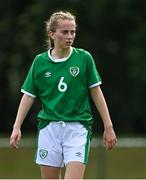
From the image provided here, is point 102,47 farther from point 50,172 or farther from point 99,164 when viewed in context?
point 50,172

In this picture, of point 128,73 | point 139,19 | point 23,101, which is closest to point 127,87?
point 128,73

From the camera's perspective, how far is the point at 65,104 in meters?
6.98

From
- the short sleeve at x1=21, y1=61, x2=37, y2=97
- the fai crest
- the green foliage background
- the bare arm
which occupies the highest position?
the fai crest

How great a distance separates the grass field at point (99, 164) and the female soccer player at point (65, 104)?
5536 mm

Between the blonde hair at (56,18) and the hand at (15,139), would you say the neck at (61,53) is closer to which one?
the blonde hair at (56,18)

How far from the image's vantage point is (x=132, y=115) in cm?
2506

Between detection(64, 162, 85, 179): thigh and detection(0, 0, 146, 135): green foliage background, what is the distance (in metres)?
17.0

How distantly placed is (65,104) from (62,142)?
1.00 feet

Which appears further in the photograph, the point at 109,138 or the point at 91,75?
the point at 91,75

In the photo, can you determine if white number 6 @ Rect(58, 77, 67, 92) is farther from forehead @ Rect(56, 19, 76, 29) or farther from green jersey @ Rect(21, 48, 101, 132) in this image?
forehead @ Rect(56, 19, 76, 29)

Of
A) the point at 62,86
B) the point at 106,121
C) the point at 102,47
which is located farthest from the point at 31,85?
the point at 102,47

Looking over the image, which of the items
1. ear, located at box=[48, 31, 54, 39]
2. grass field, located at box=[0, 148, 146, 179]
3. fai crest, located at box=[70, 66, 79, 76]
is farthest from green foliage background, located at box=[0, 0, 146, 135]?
fai crest, located at box=[70, 66, 79, 76]

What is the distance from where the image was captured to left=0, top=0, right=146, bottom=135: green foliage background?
24.2 m

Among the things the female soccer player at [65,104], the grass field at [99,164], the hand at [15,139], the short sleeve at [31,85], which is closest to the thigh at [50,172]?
the female soccer player at [65,104]
